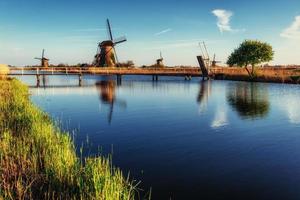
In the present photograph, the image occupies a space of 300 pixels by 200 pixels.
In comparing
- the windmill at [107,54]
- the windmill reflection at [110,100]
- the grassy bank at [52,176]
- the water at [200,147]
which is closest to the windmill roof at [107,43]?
the windmill at [107,54]

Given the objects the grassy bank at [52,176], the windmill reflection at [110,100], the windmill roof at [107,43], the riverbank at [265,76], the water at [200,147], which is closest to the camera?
the grassy bank at [52,176]

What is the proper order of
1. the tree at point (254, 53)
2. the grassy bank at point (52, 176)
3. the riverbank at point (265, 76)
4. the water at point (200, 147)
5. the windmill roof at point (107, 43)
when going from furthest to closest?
1. the windmill roof at point (107, 43)
2. the tree at point (254, 53)
3. the riverbank at point (265, 76)
4. the water at point (200, 147)
5. the grassy bank at point (52, 176)

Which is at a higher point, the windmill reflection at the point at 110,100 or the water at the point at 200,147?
the windmill reflection at the point at 110,100

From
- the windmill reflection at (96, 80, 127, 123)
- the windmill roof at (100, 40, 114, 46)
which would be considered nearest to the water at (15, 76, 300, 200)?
the windmill reflection at (96, 80, 127, 123)

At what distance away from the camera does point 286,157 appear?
43.0 feet

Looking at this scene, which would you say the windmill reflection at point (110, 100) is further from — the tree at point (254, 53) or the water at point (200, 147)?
the tree at point (254, 53)

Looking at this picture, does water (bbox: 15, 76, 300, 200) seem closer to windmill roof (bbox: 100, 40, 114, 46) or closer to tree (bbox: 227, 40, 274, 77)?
tree (bbox: 227, 40, 274, 77)

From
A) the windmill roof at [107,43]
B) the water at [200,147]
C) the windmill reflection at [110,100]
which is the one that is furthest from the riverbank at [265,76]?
the water at [200,147]

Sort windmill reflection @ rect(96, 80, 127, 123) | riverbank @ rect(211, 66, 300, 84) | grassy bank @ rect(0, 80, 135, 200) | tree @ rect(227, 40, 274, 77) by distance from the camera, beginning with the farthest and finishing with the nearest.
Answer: tree @ rect(227, 40, 274, 77)
riverbank @ rect(211, 66, 300, 84)
windmill reflection @ rect(96, 80, 127, 123)
grassy bank @ rect(0, 80, 135, 200)

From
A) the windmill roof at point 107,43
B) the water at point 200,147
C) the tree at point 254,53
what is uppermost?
the windmill roof at point 107,43

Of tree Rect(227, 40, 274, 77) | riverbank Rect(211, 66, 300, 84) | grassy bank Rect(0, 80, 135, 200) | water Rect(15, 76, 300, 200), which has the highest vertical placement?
tree Rect(227, 40, 274, 77)

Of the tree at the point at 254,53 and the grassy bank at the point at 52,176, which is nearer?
the grassy bank at the point at 52,176

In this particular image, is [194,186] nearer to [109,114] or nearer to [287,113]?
[109,114]

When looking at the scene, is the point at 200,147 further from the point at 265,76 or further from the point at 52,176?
the point at 265,76
